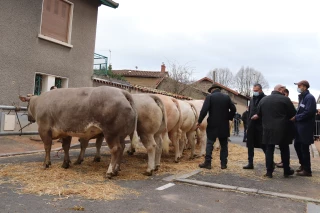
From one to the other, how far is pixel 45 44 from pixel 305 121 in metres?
10.3

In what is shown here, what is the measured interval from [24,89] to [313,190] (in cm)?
1033

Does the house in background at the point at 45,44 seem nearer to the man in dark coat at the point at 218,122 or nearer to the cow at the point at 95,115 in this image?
the cow at the point at 95,115

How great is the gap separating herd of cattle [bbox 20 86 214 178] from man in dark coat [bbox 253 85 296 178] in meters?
2.17

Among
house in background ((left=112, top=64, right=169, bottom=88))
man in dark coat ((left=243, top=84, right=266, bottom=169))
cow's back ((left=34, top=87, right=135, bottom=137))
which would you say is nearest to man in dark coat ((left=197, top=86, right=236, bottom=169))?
man in dark coat ((left=243, top=84, right=266, bottom=169))

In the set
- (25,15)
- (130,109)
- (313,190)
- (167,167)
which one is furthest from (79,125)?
(25,15)

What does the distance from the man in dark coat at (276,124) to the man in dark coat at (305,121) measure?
0.28 metres

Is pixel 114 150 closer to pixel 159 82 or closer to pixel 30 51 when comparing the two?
pixel 30 51

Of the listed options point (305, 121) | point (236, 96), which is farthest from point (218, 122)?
point (236, 96)

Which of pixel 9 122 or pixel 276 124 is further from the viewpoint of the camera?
pixel 9 122

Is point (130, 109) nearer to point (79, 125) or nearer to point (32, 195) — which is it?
point (79, 125)

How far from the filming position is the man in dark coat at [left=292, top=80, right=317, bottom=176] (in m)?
6.50

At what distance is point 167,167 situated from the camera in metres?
7.02

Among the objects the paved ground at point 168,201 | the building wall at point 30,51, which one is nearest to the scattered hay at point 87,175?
the paved ground at point 168,201

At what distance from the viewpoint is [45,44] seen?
41.5ft
